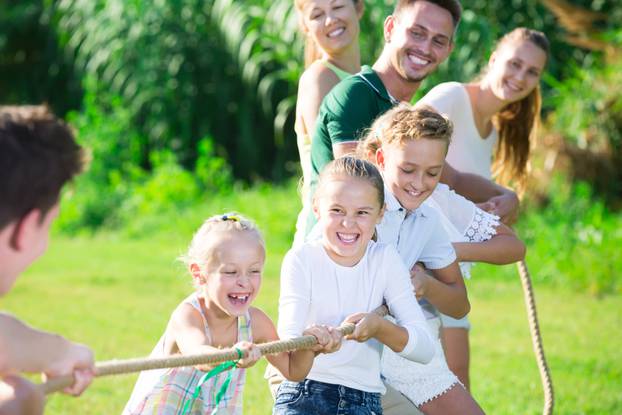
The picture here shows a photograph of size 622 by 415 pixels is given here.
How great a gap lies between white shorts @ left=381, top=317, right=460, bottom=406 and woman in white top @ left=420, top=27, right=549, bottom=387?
80 centimetres

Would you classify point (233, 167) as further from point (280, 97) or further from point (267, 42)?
point (267, 42)

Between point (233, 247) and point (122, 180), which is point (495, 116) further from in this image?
point (122, 180)

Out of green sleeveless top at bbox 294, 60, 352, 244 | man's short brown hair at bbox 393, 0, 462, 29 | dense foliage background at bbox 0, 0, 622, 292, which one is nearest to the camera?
green sleeveless top at bbox 294, 60, 352, 244

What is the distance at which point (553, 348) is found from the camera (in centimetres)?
681

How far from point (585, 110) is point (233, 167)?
4282 millimetres

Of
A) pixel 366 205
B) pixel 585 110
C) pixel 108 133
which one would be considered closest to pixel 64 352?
pixel 366 205

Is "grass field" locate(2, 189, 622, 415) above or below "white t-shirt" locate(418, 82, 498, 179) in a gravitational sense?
below

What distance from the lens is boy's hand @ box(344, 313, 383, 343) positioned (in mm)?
3035

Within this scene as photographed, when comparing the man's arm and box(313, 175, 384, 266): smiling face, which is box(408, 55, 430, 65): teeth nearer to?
the man's arm

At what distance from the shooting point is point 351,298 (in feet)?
10.7

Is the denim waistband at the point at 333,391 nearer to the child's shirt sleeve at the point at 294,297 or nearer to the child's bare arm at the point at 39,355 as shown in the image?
the child's shirt sleeve at the point at 294,297

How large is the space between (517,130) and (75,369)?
281 centimetres

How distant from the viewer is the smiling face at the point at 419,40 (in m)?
3.95

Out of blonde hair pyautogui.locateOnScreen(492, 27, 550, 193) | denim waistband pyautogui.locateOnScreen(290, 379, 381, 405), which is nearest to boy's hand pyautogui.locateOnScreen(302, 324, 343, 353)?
denim waistband pyautogui.locateOnScreen(290, 379, 381, 405)
